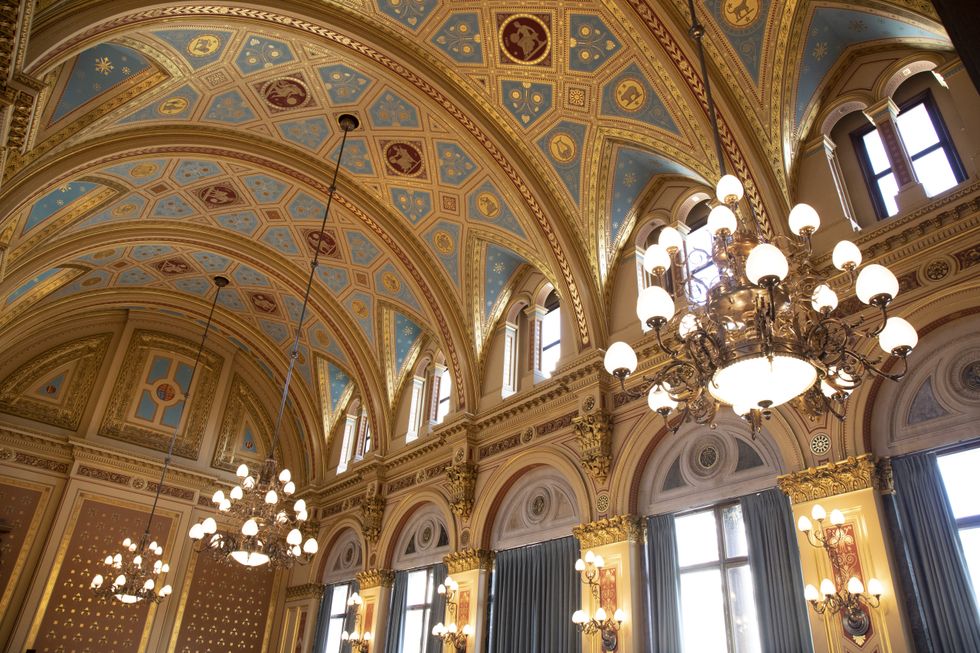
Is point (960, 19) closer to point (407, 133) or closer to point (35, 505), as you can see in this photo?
point (407, 133)

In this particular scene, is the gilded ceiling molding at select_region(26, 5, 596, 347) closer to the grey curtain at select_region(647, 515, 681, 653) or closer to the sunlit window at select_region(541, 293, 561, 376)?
the sunlit window at select_region(541, 293, 561, 376)

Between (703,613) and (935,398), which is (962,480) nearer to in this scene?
(935,398)

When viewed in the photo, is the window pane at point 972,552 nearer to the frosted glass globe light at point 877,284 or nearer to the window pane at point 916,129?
the frosted glass globe light at point 877,284


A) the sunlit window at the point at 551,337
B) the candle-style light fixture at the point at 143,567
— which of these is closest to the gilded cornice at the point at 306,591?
the candle-style light fixture at the point at 143,567

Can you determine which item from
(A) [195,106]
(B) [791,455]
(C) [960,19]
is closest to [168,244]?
(A) [195,106]

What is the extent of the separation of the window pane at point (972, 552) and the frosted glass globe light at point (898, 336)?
301 centimetres

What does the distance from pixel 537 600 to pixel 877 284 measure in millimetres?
7216

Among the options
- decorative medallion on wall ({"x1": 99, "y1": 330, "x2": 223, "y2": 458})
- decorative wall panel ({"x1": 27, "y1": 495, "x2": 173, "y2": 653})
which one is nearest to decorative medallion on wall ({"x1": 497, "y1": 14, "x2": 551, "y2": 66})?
decorative medallion on wall ({"x1": 99, "y1": 330, "x2": 223, "y2": 458})

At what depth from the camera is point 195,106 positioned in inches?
411

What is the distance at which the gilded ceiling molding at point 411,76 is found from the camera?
7945 mm

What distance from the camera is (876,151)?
7.92m

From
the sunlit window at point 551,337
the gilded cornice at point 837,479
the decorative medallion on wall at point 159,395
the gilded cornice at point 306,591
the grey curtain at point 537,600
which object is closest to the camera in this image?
the gilded cornice at point 837,479

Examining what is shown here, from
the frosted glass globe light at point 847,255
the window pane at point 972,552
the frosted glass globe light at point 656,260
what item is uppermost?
the frosted glass globe light at point 656,260

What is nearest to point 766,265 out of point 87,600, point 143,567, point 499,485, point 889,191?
point 889,191
